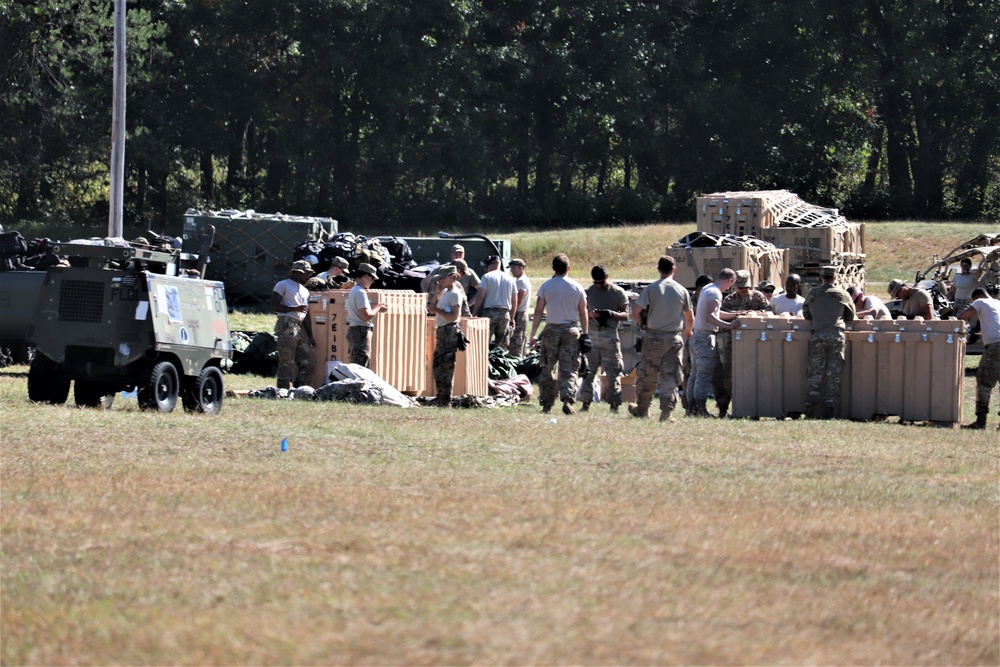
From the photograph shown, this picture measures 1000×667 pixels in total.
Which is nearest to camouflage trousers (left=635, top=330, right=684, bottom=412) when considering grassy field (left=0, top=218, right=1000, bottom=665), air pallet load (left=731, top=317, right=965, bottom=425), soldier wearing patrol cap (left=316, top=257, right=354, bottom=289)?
air pallet load (left=731, top=317, right=965, bottom=425)

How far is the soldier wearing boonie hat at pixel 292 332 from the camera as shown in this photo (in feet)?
57.9

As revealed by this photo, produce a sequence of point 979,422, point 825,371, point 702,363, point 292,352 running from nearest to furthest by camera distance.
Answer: point 825,371 → point 979,422 → point 702,363 → point 292,352

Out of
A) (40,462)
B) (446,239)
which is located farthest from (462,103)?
(40,462)

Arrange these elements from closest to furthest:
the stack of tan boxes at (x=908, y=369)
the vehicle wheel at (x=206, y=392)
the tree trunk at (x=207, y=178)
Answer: the vehicle wheel at (x=206, y=392) → the stack of tan boxes at (x=908, y=369) → the tree trunk at (x=207, y=178)

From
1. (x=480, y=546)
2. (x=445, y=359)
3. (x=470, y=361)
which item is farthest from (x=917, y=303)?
(x=480, y=546)

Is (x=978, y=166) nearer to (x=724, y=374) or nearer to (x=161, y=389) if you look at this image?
(x=724, y=374)

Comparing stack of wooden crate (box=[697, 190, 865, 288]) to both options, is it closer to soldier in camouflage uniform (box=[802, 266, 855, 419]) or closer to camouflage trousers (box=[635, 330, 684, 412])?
soldier in camouflage uniform (box=[802, 266, 855, 419])

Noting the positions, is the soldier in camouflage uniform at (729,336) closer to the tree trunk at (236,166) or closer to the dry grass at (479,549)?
the dry grass at (479,549)

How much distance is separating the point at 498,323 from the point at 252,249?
11087 millimetres

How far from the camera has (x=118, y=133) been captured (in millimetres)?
25469

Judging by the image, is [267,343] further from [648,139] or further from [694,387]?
[648,139]

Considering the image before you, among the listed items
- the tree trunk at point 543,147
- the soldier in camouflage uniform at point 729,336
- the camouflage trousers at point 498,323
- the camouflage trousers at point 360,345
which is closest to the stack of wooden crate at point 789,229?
the camouflage trousers at point 498,323

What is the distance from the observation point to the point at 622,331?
66.9 feet

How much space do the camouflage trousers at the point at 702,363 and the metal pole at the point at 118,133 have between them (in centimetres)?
1212
